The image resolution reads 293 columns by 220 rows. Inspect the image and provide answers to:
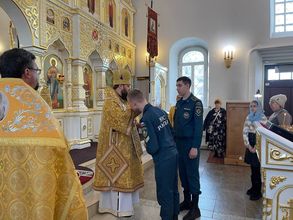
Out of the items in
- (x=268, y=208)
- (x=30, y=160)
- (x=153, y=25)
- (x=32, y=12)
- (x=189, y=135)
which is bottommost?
(x=268, y=208)

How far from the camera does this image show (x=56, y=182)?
111 centimetres

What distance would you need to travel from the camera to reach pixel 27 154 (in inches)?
41.4

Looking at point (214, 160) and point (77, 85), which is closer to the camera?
point (214, 160)

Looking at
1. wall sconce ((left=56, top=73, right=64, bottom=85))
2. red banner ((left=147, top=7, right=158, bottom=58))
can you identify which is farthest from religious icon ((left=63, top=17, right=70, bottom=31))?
red banner ((left=147, top=7, right=158, bottom=58))

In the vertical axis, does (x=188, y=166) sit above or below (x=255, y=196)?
above

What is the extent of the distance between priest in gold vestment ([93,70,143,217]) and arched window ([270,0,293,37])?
7.67m

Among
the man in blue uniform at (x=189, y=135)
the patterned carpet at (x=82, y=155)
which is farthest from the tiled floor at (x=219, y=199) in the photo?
the patterned carpet at (x=82, y=155)

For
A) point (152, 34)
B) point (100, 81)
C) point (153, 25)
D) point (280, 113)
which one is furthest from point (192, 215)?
point (153, 25)

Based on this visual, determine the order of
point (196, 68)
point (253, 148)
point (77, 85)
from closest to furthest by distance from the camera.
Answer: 1. point (253, 148)
2. point (77, 85)
3. point (196, 68)

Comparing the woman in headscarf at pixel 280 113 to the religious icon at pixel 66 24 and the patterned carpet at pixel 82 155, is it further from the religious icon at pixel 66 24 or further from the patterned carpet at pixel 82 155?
the religious icon at pixel 66 24

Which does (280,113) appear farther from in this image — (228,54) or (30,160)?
(228,54)

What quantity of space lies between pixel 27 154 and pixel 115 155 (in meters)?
1.83

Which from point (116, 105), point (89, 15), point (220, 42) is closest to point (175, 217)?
point (116, 105)

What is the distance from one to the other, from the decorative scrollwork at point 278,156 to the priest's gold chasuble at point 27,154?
194 centimetres
